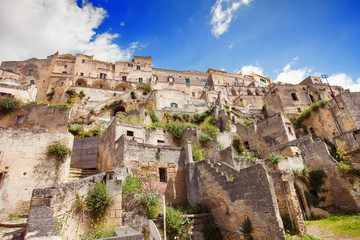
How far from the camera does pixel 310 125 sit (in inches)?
966

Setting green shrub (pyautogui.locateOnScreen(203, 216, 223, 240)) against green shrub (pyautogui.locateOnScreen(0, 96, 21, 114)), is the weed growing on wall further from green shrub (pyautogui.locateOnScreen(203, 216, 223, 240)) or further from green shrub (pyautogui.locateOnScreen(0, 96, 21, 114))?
green shrub (pyautogui.locateOnScreen(0, 96, 21, 114))

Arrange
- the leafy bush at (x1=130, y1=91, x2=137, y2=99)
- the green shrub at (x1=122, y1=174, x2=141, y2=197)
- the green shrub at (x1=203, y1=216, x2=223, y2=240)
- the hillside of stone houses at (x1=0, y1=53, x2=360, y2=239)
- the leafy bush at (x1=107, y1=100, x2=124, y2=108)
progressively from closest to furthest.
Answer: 1. the hillside of stone houses at (x1=0, y1=53, x2=360, y2=239)
2. the green shrub at (x1=122, y1=174, x2=141, y2=197)
3. the green shrub at (x1=203, y1=216, x2=223, y2=240)
4. the leafy bush at (x1=107, y1=100, x2=124, y2=108)
5. the leafy bush at (x1=130, y1=91, x2=137, y2=99)

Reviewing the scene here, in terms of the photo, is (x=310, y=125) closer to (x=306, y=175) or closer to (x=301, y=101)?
(x=301, y=101)

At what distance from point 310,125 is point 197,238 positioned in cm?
2235

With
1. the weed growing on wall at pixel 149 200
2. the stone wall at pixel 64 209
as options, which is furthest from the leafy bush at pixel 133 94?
the stone wall at pixel 64 209

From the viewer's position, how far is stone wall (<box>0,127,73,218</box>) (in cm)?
816

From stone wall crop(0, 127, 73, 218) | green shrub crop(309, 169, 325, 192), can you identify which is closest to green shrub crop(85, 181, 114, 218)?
stone wall crop(0, 127, 73, 218)

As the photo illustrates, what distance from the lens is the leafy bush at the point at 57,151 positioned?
940cm

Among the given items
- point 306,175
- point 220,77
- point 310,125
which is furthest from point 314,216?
point 220,77

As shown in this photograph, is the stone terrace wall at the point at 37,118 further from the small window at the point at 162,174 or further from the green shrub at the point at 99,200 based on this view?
the green shrub at the point at 99,200

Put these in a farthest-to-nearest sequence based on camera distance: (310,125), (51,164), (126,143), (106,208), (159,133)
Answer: (310,125) < (159,133) < (126,143) < (51,164) < (106,208)

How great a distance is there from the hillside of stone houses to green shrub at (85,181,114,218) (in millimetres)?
110

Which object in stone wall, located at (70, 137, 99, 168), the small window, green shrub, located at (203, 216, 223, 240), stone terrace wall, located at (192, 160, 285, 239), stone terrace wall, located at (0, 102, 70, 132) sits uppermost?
stone terrace wall, located at (0, 102, 70, 132)

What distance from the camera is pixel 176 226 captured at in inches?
343
